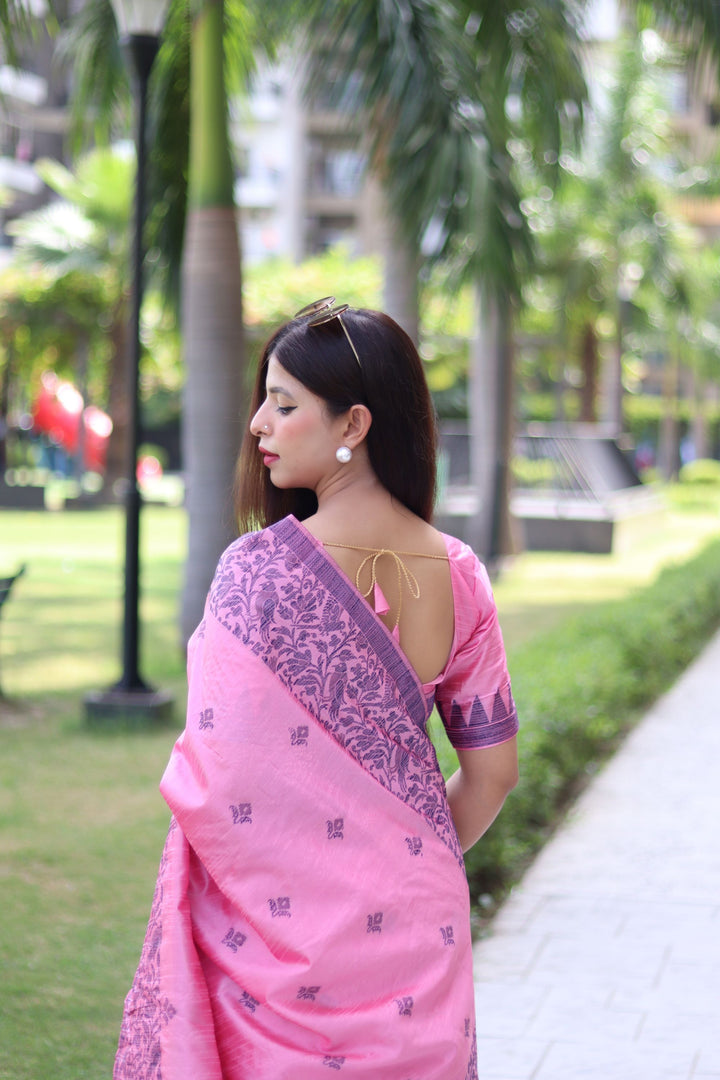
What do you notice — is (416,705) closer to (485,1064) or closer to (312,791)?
(312,791)

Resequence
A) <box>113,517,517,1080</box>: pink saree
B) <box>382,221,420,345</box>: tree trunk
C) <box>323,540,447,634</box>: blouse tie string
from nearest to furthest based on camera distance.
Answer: <box>113,517,517,1080</box>: pink saree → <box>323,540,447,634</box>: blouse tie string → <box>382,221,420,345</box>: tree trunk

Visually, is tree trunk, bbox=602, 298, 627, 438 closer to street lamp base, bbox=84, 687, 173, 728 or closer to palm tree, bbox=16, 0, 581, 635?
palm tree, bbox=16, 0, 581, 635

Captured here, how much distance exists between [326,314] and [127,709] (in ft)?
18.1

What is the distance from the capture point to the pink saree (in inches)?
74.5

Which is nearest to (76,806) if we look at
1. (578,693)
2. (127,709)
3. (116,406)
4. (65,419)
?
(127,709)

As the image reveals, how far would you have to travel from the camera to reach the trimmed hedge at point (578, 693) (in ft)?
17.4

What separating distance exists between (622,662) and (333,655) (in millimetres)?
6837

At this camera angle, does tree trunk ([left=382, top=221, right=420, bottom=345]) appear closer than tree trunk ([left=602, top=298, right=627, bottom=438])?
Yes

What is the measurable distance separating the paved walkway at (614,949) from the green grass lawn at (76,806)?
1094mm

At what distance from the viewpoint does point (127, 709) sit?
731 cm

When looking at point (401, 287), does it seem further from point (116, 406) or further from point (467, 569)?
point (116, 406)

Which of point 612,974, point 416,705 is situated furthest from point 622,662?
point 416,705

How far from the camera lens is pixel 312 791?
192 centimetres

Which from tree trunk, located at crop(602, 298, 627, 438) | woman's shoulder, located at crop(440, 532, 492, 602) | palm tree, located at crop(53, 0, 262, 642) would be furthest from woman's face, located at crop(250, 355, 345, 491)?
tree trunk, located at crop(602, 298, 627, 438)
